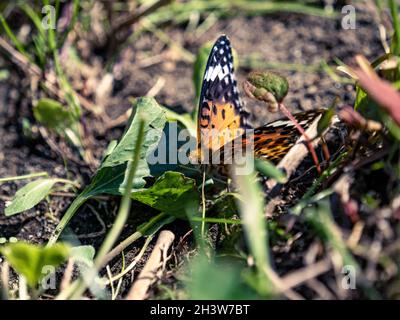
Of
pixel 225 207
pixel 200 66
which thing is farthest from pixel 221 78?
pixel 225 207

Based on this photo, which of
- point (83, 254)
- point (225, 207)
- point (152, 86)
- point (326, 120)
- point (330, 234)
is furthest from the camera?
point (152, 86)

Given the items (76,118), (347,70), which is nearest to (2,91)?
(76,118)

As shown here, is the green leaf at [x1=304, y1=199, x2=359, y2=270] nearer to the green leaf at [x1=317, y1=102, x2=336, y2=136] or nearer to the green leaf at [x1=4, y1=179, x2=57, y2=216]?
the green leaf at [x1=317, y1=102, x2=336, y2=136]

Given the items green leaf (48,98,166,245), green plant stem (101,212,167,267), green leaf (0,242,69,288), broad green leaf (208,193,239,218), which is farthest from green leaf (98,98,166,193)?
green leaf (0,242,69,288)

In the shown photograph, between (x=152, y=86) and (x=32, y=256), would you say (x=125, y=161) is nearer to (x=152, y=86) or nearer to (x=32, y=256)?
(x=32, y=256)

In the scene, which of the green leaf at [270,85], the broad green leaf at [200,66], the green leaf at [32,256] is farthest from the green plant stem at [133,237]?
the broad green leaf at [200,66]
